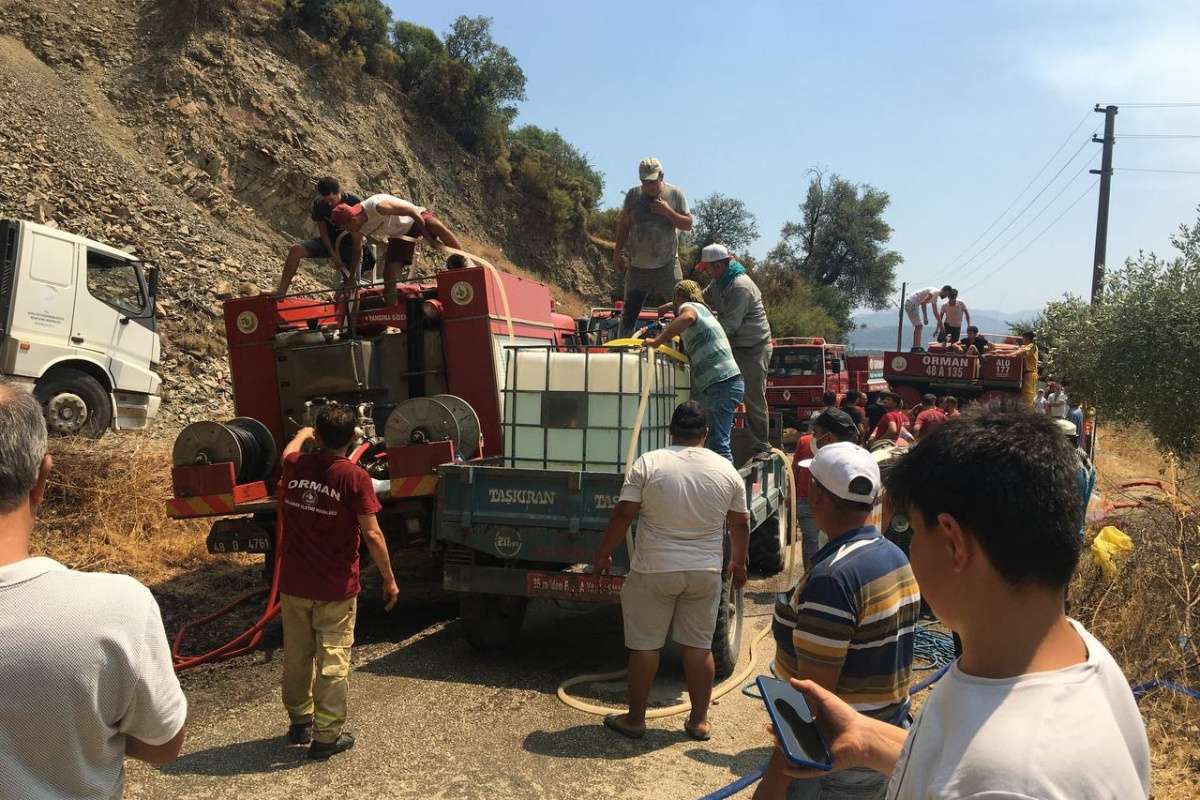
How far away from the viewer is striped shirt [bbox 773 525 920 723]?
8.73 ft

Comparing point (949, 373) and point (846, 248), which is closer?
point (949, 373)

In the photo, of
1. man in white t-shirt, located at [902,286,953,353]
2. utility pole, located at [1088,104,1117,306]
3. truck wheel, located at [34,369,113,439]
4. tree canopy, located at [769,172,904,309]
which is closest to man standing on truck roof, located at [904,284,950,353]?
man in white t-shirt, located at [902,286,953,353]

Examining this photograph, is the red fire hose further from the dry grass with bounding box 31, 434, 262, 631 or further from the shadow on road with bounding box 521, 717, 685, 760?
the shadow on road with bounding box 521, 717, 685, 760

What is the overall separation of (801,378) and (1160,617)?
15.7 metres

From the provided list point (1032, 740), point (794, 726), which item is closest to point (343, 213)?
point (794, 726)

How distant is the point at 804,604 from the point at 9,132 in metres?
21.6

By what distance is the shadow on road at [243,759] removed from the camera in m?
4.64

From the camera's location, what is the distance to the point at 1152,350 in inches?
517

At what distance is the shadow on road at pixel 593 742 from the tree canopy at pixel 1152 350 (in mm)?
10663

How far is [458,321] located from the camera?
739 centimetres

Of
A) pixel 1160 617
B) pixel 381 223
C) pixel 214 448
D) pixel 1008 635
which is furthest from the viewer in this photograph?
pixel 381 223

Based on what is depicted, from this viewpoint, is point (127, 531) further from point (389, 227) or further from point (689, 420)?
point (689, 420)

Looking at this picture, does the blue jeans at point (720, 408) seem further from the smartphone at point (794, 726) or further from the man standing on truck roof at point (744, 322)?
the smartphone at point (794, 726)

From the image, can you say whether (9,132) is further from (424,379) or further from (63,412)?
(424,379)
